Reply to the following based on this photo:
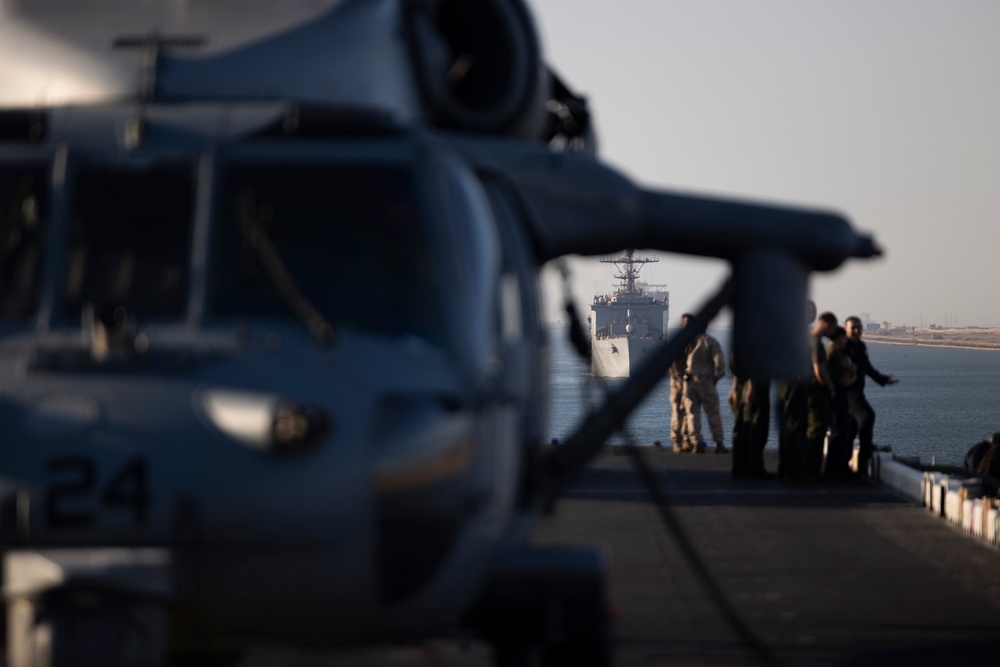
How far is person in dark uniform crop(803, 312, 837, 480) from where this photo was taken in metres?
17.2

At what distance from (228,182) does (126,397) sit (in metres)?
1.05

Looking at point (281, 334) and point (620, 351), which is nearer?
point (281, 334)

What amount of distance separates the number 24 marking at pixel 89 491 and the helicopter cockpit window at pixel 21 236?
0.91m

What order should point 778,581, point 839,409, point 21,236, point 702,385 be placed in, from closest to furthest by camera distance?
1. point 21,236
2. point 778,581
3. point 839,409
4. point 702,385

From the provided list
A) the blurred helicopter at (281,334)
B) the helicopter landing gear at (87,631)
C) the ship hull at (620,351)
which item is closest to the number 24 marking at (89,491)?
the blurred helicopter at (281,334)

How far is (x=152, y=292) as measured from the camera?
207 inches

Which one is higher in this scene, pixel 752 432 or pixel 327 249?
pixel 327 249

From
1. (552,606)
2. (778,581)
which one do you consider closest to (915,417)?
(778,581)

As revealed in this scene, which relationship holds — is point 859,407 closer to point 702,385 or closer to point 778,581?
point 702,385

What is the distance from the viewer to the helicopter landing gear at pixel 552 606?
5484mm

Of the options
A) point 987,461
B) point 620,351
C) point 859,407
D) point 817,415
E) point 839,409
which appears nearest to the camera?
point 817,415

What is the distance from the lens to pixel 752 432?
17.4 meters

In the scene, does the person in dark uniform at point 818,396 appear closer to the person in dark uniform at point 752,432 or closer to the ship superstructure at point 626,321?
the person in dark uniform at point 752,432

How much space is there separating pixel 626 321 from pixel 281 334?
136 meters
